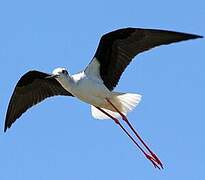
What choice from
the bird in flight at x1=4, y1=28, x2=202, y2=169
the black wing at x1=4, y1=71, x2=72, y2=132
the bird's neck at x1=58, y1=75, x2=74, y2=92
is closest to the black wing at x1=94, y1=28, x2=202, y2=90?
the bird in flight at x1=4, y1=28, x2=202, y2=169

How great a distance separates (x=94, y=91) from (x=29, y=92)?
2.19 m

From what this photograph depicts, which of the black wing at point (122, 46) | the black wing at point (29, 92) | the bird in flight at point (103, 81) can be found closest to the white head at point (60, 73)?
the bird in flight at point (103, 81)

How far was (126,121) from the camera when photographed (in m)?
19.7

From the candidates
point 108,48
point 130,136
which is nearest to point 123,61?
point 108,48

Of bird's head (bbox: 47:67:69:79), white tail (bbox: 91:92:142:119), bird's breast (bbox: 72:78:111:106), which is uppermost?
bird's head (bbox: 47:67:69:79)

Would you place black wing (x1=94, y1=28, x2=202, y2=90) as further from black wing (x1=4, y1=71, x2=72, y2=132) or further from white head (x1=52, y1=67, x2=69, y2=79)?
black wing (x1=4, y1=71, x2=72, y2=132)

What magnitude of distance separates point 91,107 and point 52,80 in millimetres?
964

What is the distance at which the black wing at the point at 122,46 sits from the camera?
18.2 m

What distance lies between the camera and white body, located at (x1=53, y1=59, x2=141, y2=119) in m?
18.0

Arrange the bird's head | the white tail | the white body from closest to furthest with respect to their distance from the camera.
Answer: the bird's head, the white body, the white tail

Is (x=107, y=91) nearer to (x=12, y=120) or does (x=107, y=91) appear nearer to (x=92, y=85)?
(x=92, y=85)

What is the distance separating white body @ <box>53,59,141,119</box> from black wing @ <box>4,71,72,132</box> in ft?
3.79

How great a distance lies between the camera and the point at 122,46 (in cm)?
1880

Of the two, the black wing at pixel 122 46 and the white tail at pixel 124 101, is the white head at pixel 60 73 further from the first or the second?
the white tail at pixel 124 101
